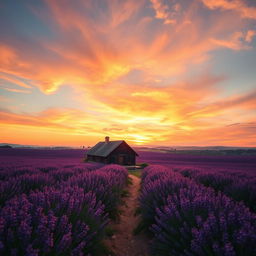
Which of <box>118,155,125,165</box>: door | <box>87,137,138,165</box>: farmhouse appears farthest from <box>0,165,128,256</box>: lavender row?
<box>118,155,125,165</box>: door

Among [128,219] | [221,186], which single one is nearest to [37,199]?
[128,219]

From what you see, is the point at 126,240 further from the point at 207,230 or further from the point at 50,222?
the point at 50,222

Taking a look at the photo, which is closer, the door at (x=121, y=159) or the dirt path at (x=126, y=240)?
the dirt path at (x=126, y=240)

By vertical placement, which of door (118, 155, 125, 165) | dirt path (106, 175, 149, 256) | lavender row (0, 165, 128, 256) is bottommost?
dirt path (106, 175, 149, 256)

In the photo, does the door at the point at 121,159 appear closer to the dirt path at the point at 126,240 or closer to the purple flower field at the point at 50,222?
the dirt path at the point at 126,240

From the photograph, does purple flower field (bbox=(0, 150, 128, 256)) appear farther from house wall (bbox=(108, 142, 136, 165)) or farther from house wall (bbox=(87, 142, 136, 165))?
house wall (bbox=(108, 142, 136, 165))

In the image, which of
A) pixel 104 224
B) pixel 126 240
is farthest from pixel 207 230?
pixel 126 240

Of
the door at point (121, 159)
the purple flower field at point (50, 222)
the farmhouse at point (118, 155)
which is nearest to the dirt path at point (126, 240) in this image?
the purple flower field at point (50, 222)

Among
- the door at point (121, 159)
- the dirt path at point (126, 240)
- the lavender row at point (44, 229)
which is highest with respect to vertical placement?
the lavender row at point (44, 229)

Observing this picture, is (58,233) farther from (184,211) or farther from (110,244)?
(110,244)

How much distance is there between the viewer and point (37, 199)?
2621mm

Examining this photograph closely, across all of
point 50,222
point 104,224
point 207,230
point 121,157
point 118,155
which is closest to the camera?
point 50,222

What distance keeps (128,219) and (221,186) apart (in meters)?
3.73

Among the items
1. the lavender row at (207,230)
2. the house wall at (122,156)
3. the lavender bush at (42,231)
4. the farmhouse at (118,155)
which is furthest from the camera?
the house wall at (122,156)
